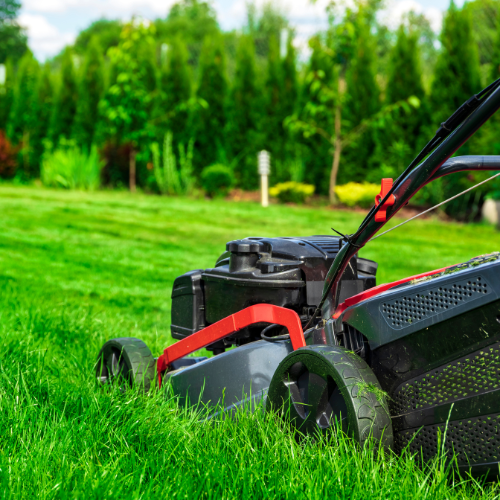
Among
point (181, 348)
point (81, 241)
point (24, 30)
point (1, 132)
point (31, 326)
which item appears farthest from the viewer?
point (24, 30)

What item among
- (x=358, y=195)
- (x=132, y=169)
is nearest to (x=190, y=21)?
(x=132, y=169)

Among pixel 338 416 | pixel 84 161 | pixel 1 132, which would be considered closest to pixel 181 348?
pixel 338 416

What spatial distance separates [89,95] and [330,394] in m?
13.0

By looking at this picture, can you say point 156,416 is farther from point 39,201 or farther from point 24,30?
point 24,30

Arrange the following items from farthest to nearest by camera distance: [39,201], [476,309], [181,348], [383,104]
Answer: [383,104] → [39,201] → [181,348] → [476,309]

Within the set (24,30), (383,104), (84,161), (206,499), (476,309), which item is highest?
(24,30)

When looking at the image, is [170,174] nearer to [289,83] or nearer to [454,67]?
[289,83]

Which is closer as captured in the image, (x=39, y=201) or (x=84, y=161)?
(x=39, y=201)

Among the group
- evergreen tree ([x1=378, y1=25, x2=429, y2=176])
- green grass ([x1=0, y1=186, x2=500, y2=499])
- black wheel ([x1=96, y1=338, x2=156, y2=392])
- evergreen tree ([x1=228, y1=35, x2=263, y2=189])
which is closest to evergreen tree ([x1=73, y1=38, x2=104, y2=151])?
evergreen tree ([x1=228, y1=35, x2=263, y2=189])

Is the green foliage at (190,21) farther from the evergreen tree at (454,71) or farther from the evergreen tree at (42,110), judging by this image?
the evergreen tree at (454,71)

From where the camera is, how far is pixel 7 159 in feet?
45.0

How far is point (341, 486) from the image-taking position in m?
1.33

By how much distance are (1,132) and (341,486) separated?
1456 centimetres

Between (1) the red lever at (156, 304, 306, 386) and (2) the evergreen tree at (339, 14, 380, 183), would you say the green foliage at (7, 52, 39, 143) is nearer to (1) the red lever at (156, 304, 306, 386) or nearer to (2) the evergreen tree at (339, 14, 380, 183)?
(2) the evergreen tree at (339, 14, 380, 183)
